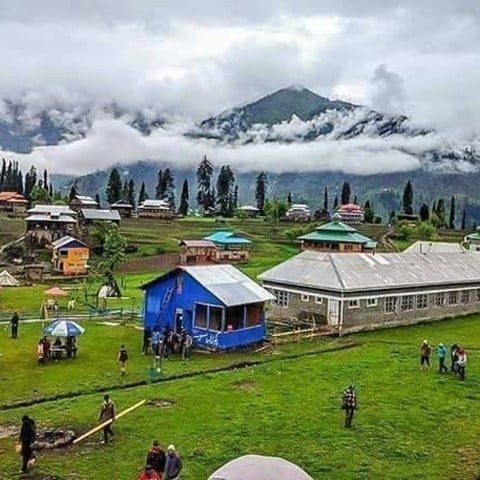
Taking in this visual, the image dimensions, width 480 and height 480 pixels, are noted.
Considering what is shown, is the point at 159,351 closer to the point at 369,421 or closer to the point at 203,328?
the point at 203,328

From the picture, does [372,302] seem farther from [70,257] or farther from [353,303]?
[70,257]

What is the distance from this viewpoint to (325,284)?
2025 inches

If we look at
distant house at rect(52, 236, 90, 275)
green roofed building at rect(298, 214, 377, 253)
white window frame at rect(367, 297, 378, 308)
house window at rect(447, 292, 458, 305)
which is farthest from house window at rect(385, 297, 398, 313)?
distant house at rect(52, 236, 90, 275)

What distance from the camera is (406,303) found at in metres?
55.9

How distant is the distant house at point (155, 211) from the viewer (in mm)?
169625

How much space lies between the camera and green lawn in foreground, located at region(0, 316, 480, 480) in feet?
76.7

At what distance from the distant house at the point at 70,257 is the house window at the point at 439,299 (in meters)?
50.4

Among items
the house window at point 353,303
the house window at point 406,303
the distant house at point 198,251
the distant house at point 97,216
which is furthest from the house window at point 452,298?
the distant house at point 97,216

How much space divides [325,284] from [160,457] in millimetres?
32075

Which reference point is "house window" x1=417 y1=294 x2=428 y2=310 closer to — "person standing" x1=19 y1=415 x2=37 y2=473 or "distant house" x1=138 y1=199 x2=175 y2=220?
"person standing" x1=19 y1=415 x2=37 y2=473

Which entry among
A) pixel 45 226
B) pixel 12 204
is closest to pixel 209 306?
pixel 45 226

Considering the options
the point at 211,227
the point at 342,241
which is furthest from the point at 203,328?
the point at 211,227

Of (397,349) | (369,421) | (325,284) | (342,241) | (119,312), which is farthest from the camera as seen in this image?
(342,241)

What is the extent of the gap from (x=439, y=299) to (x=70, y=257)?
51757 millimetres
